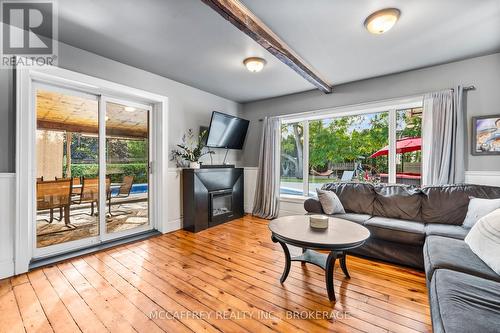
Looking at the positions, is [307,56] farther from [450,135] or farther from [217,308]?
[217,308]

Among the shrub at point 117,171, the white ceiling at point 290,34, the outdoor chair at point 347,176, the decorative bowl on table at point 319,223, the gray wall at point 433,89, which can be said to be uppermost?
the white ceiling at point 290,34

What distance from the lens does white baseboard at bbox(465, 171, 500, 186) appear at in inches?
107

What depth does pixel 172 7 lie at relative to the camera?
1.93 metres

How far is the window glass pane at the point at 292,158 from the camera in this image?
180 inches

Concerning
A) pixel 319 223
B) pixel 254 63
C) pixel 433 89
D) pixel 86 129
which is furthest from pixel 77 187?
pixel 433 89

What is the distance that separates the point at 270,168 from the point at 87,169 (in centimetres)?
299

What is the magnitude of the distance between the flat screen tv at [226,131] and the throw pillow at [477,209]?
11.8 ft

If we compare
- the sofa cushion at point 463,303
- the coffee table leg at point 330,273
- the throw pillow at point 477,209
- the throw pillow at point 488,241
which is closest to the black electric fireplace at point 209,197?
the coffee table leg at point 330,273

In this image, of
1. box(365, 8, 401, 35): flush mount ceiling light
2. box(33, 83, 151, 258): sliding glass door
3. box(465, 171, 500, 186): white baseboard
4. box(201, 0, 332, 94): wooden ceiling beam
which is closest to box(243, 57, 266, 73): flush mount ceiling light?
box(201, 0, 332, 94): wooden ceiling beam

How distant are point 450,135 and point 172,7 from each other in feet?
11.5

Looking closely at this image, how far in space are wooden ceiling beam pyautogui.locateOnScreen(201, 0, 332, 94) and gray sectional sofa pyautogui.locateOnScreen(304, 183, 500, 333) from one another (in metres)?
1.86

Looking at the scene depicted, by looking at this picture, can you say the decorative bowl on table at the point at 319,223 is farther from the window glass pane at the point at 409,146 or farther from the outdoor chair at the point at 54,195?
the outdoor chair at the point at 54,195

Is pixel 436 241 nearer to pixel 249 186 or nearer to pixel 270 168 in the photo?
pixel 270 168

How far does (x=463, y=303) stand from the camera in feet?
3.58
